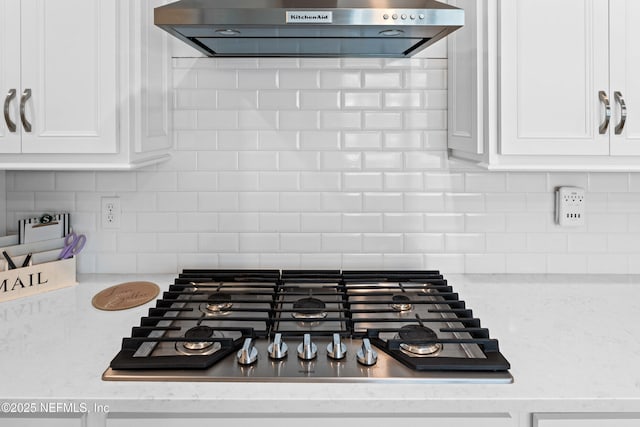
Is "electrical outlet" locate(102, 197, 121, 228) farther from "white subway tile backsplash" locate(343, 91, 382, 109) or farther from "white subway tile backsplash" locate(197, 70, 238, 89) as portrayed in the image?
"white subway tile backsplash" locate(343, 91, 382, 109)

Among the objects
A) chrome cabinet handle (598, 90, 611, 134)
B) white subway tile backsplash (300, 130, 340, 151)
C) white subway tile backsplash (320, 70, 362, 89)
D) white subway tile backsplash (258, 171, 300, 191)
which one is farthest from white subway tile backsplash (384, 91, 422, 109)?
chrome cabinet handle (598, 90, 611, 134)

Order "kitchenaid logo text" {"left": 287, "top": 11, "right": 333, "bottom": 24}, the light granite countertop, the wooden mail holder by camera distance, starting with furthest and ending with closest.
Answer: the wooden mail holder < "kitchenaid logo text" {"left": 287, "top": 11, "right": 333, "bottom": 24} < the light granite countertop

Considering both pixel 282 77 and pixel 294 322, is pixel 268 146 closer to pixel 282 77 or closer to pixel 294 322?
pixel 282 77

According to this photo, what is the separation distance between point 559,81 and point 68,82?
56.7 inches

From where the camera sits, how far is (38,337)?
1.34 meters

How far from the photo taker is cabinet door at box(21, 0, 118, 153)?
1499 millimetres

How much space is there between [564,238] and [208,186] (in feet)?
4.38

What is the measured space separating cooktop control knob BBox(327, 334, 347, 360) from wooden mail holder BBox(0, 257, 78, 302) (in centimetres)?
102

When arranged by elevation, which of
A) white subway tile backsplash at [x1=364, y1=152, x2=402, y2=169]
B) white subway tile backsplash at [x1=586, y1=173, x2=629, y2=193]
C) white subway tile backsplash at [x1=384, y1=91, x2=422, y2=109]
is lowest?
white subway tile backsplash at [x1=586, y1=173, x2=629, y2=193]

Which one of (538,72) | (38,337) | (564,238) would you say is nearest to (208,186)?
(38,337)

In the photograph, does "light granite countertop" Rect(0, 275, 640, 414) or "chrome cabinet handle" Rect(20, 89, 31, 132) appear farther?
"chrome cabinet handle" Rect(20, 89, 31, 132)

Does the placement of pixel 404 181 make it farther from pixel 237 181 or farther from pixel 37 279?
pixel 37 279

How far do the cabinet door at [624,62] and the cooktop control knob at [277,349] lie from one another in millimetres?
1127

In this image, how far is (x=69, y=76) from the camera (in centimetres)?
151
